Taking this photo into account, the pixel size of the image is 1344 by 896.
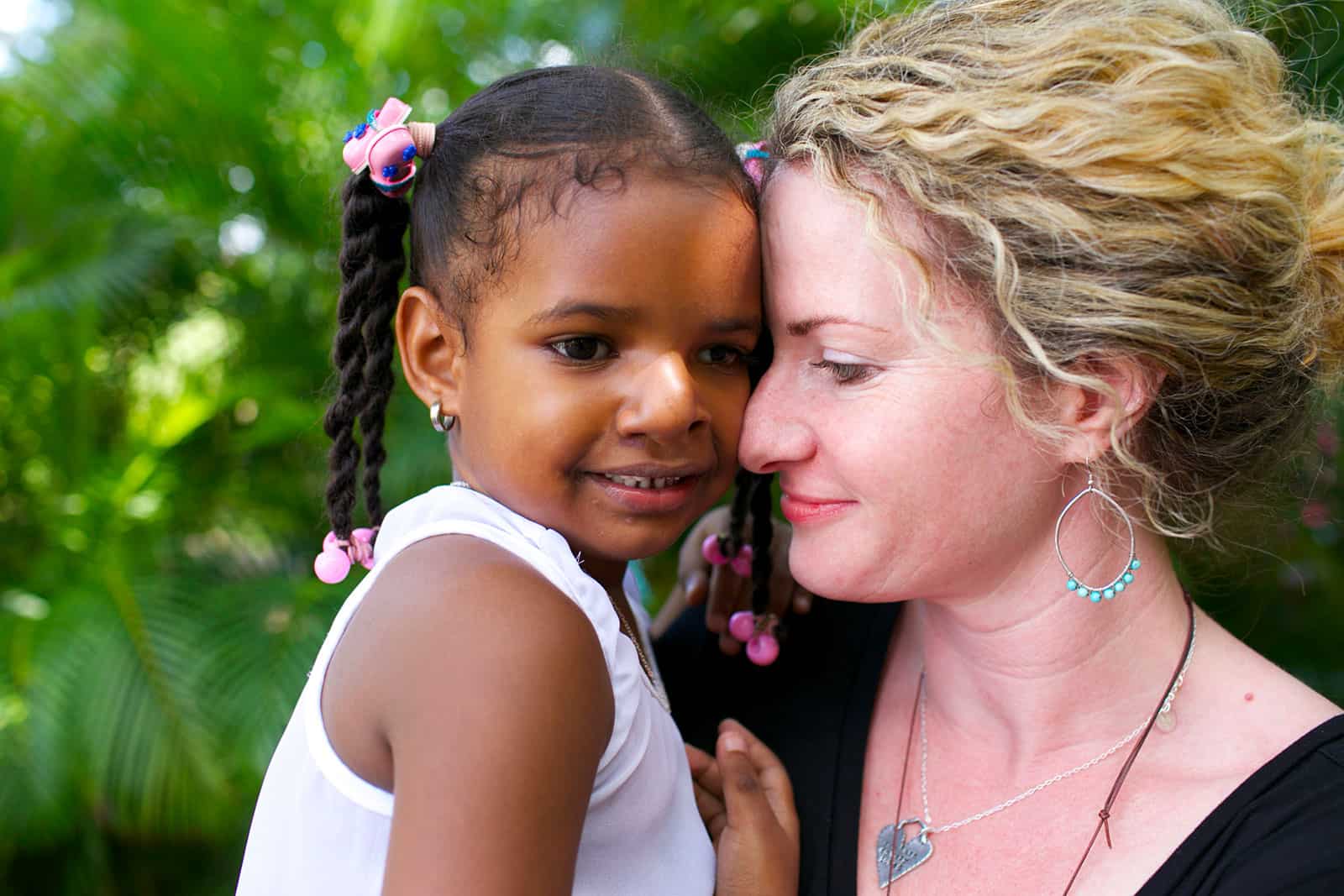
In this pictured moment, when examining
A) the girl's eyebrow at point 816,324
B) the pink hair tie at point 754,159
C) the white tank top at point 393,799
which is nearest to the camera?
the white tank top at point 393,799

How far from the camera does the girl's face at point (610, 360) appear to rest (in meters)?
1.60

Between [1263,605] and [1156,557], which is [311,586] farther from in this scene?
[1263,605]

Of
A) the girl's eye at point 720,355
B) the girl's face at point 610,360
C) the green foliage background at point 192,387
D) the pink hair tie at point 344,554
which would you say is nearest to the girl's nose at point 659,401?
the girl's face at point 610,360

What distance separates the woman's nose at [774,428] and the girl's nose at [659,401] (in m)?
0.18

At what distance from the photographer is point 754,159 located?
6.25 feet

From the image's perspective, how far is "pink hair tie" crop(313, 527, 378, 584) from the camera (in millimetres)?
1841

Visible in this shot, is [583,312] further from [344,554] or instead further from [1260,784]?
[1260,784]

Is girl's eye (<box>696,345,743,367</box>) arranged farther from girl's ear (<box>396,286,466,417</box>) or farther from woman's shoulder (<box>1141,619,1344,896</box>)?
woman's shoulder (<box>1141,619,1344,896</box>)

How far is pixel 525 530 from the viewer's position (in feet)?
5.10

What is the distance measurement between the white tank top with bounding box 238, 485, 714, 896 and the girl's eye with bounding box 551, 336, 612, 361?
9.3 inches

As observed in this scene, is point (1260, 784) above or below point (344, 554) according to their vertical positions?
below

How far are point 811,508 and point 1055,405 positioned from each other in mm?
394

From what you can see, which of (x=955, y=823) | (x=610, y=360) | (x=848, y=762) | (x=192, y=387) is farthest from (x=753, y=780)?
(x=192, y=387)

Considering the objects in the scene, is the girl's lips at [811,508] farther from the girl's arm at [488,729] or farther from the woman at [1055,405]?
the girl's arm at [488,729]
